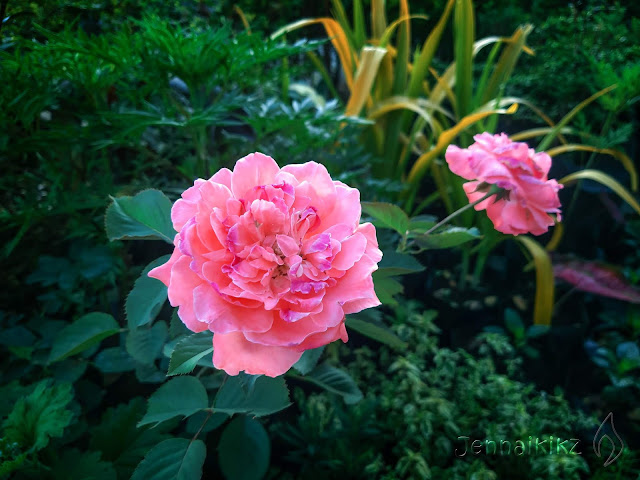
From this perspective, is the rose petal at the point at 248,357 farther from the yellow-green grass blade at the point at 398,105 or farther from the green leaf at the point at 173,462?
the yellow-green grass blade at the point at 398,105

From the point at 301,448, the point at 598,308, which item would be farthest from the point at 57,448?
the point at 598,308

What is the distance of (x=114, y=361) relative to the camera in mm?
673

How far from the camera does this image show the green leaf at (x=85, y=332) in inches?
21.0

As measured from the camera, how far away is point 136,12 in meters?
0.96

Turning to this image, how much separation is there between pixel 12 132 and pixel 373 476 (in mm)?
842

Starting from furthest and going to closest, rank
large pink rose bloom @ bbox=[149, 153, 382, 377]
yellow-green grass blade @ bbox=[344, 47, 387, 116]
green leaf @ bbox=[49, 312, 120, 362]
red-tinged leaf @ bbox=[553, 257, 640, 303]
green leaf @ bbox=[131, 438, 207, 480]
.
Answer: yellow-green grass blade @ bbox=[344, 47, 387, 116] < red-tinged leaf @ bbox=[553, 257, 640, 303] < green leaf @ bbox=[49, 312, 120, 362] < green leaf @ bbox=[131, 438, 207, 480] < large pink rose bloom @ bbox=[149, 153, 382, 377]

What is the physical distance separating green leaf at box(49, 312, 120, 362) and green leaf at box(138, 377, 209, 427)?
111 millimetres

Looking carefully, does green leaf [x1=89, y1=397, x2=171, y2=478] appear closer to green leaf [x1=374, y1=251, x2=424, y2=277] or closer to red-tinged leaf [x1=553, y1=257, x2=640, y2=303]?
green leaf [x1=374, y1=251, x2=424, y2=277]

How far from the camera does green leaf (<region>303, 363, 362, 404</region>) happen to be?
580 mm

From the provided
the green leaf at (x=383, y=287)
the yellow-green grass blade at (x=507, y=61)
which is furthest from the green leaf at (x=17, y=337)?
the yellow-green grass blade at (x=507, y=61)

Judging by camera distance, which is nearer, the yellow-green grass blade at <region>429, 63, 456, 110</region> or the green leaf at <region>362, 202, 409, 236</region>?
the green leaf at <region>362, 202, 409, 236</region>

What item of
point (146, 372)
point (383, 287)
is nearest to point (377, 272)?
point (383, 287)

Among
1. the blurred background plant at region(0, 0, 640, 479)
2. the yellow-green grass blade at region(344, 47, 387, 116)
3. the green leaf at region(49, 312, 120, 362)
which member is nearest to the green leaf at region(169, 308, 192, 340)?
the blurred background plant at region(0, 0, 640, 479)

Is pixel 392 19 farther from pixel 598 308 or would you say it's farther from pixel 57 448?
pixel 57 448
